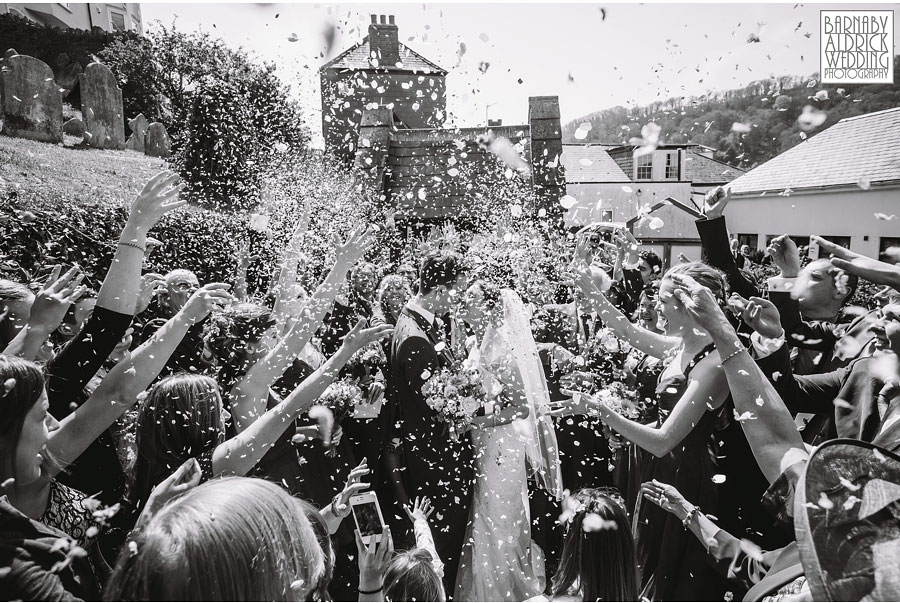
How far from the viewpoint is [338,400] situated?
10.4 ft

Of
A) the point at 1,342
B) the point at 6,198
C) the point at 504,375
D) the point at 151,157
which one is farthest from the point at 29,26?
the point at 504,375

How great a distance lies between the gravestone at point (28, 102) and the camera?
639 centimetres

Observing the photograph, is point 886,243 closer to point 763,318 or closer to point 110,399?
point 763,318

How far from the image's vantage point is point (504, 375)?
3.38 m

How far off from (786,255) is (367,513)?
3.16m

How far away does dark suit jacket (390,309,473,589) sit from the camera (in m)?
3.02

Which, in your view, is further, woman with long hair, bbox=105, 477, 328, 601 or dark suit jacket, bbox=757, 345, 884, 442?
dark suit jacket, bbox=757, 345, 884, 442

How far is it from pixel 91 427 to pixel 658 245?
81.6 feet

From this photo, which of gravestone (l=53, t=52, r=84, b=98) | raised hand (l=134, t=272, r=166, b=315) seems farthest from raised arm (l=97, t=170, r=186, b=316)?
gravestone (l=53, t=52, r=84, b=98)

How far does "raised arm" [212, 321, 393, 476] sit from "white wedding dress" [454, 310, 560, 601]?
1.31 metres

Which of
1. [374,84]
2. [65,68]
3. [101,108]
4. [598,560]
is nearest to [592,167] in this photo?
[374,84]

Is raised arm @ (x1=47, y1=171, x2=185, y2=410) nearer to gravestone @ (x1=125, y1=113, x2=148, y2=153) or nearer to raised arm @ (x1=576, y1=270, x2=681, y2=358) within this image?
raised arm @ (x1=576, y1=270, x2=681, y2=358)

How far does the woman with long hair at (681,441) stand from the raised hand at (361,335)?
1.06m

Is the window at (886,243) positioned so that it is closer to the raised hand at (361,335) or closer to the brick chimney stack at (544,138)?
the brick chimney stack at (544,138)
